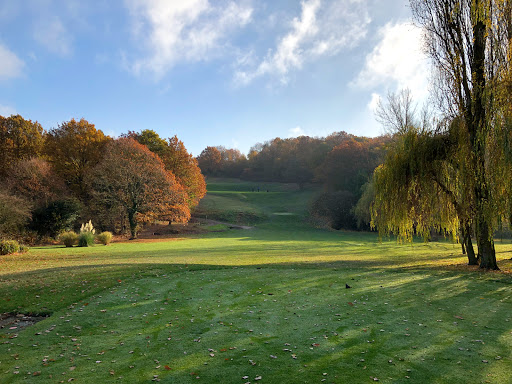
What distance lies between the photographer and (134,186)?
33.5 m

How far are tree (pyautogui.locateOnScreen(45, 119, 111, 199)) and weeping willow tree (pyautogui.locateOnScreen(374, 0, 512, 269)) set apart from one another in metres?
32.7

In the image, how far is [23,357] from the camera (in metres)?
5.15

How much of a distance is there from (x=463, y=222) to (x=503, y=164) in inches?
131

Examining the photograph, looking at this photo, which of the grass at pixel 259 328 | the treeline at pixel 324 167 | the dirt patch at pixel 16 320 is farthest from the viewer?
the treeline at pixel 324 167

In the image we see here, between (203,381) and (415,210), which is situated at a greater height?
(415,210)

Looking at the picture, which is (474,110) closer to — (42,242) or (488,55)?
(488,55)

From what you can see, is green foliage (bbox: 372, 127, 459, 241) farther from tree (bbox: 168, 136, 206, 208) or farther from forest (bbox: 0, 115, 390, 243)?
tree (bbox: 168, 136, 206, 208)

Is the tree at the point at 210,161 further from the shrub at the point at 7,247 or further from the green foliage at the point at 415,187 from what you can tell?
the green foliage at the point at 415,187

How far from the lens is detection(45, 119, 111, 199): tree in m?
35.4

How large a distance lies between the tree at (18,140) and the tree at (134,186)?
9191 mm

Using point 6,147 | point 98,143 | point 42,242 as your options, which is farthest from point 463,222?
point 6,147

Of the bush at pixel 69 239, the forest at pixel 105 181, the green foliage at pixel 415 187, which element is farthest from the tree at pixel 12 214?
the green foliage at pixel 415 187

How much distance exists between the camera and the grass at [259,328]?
15.1 ft

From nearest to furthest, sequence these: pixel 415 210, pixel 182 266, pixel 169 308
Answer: pixel 169 308
pixel 182 266
pixel 415 210
